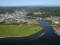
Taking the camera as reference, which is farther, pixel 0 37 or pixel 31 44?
pixel 0 37

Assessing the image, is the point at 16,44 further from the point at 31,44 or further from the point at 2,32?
the point at 2,32

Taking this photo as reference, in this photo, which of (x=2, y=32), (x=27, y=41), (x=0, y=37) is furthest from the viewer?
(x=2, y=32)

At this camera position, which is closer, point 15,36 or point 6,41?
point 6,41

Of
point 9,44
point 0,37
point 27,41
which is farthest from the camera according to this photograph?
point 0,37

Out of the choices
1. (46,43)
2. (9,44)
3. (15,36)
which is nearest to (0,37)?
(15,36)

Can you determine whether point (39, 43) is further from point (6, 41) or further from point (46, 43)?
point (6, 41)

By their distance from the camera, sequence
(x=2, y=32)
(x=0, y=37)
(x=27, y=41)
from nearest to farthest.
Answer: (x=27, y=41) < (x=0, y=37) < (x=2, y=32)

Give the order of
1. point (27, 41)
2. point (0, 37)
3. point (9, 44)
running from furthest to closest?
1. point (0, 37)
2. point (27, 41)
3. point (9, 44)

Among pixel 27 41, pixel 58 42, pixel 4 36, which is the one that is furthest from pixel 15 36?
pixel 58 42
